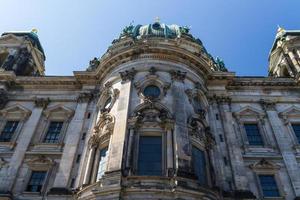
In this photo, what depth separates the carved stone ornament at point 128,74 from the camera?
78.4ft

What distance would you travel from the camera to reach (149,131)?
19.9 m

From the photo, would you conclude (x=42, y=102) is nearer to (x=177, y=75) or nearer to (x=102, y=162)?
(x=102, y=162)

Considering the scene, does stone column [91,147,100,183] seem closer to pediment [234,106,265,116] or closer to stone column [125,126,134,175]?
stone column [125,126,134,175]

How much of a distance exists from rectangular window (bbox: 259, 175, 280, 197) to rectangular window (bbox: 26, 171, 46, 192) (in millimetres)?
14927

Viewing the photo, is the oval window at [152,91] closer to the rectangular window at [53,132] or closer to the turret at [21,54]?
the rectangular window at [53,132]

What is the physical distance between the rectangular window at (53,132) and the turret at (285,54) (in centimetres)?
2253

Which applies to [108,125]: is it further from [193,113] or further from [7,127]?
[7,127]

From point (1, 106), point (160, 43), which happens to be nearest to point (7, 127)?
point (1, 106)

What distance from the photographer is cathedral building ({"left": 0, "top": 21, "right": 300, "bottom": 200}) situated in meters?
18.2

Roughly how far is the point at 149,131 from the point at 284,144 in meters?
11.0

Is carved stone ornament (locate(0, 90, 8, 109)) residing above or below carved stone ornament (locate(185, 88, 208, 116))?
above

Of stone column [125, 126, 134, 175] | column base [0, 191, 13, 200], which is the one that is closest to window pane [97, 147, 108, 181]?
stone column [125, 126, 134, 175]

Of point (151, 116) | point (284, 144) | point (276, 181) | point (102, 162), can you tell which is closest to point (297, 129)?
point (284, 144)

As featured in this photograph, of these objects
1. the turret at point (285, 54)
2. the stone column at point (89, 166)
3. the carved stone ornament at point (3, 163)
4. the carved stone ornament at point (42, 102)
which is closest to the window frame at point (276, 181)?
the stone column at point (89, 166)
